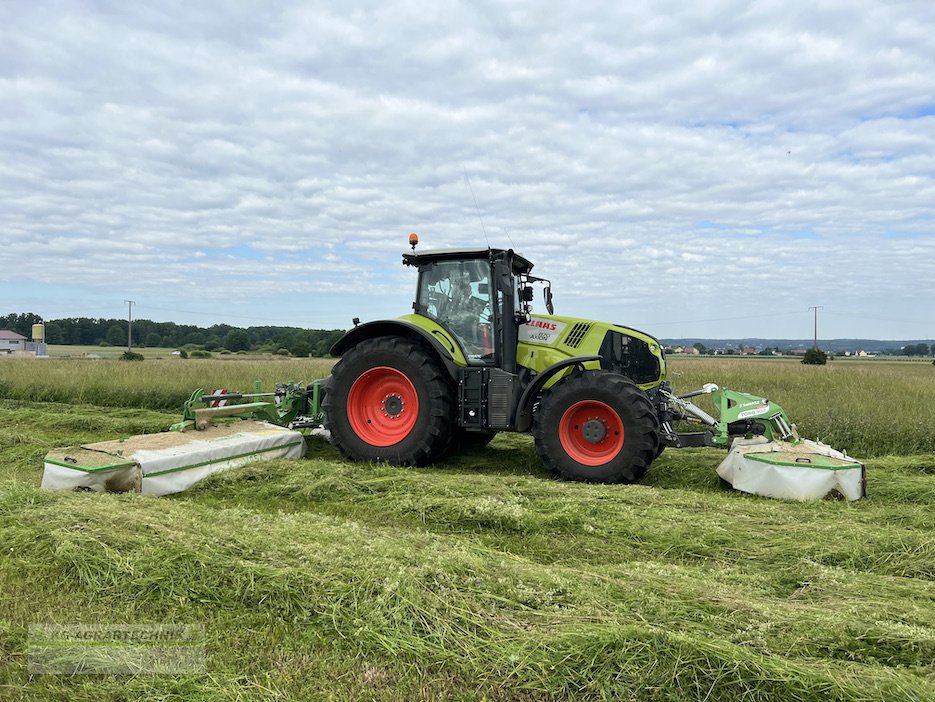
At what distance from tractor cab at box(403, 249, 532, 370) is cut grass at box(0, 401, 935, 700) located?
1.85 metres

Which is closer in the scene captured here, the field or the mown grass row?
the field

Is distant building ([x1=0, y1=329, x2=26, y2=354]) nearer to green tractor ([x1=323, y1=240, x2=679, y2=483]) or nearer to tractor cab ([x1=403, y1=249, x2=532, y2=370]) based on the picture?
green tractor ([x1=323, y1=240, x2=679, y2=483])

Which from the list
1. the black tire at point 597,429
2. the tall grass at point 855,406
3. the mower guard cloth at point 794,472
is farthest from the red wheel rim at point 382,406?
the tall grass at point 855,406

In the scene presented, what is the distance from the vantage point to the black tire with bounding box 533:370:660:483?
19.2 feet

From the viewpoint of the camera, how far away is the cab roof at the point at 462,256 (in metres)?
6.87

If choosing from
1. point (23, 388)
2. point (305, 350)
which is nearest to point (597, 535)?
point (23, 388)

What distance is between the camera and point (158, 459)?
5.55m

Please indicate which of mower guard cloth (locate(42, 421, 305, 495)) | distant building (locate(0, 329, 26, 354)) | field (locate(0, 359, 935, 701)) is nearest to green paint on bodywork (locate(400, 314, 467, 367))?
field (locate(0, 359, 935, 701))

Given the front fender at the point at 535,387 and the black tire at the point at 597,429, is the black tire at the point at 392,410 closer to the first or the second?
the front fender at the point at 535,387

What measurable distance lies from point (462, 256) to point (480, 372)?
1.28 metres

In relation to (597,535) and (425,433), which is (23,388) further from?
(597,535)

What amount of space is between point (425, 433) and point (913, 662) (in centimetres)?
461

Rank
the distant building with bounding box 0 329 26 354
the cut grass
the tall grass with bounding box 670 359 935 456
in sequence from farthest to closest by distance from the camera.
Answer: the distant building with bounding box 0 329 26 354, the tall grass with bounding box 670 359 935 456, the cut grass

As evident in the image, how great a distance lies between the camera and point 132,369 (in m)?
16.3
